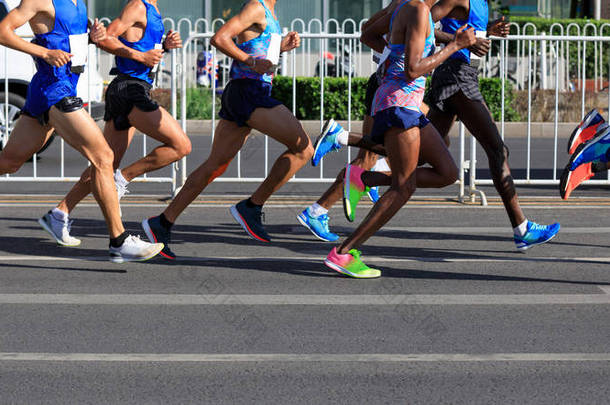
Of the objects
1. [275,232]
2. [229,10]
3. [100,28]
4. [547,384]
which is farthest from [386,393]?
[229,10]

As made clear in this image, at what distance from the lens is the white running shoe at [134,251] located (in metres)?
6.65

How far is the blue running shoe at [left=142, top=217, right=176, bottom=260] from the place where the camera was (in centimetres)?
703

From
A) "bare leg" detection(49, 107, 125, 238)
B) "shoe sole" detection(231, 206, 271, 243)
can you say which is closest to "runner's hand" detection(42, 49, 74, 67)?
"bare leg" detection(49, 107, 125, 238)

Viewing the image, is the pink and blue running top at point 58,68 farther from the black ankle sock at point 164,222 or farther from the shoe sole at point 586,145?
the shoe sole at point 586,145

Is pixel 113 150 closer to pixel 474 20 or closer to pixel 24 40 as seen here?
pixel 24 40

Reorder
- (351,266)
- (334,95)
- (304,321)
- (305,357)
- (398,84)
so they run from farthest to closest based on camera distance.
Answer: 1. (334,95)
2. (351,266)
3. (398,84)
4. (304,321)
5. (305,357)

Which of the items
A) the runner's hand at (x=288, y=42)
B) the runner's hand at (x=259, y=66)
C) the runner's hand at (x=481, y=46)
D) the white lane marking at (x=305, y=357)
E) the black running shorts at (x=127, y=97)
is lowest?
the white lane marking at (x=305, y=357)

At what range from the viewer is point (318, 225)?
25.7 ft

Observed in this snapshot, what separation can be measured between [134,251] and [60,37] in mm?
1265

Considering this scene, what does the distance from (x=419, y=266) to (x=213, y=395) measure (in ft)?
9.40

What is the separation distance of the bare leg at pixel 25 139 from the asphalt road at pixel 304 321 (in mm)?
625

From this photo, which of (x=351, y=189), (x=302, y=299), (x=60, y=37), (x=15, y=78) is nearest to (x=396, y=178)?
(x=351, y=189)

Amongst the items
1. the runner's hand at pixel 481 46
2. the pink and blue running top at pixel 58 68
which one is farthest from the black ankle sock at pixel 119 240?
the runner's hand at pixel 481 46

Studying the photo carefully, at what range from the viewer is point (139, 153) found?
15.0 metres
